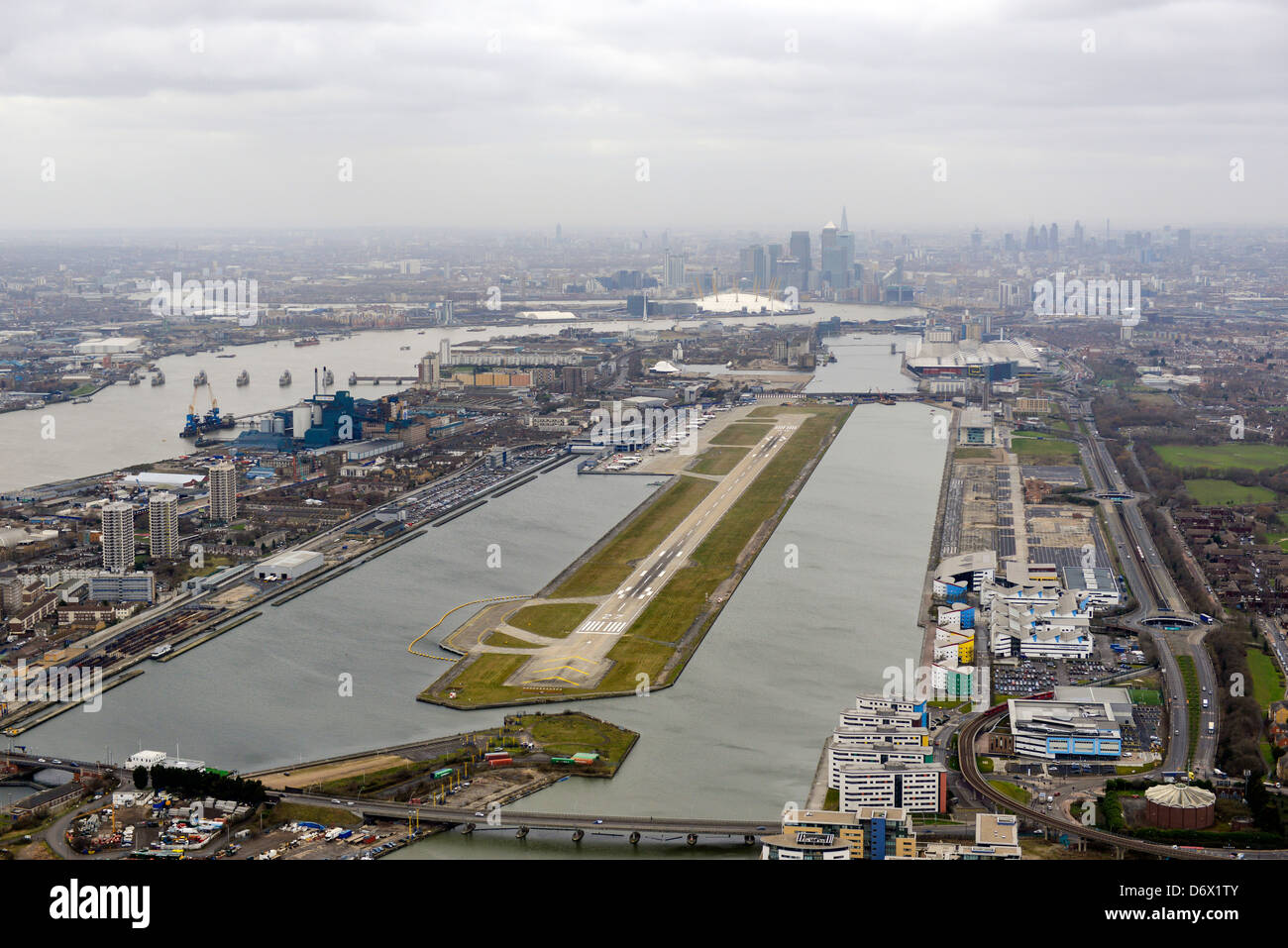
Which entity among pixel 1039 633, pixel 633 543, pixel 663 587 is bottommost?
pixel 1039 633

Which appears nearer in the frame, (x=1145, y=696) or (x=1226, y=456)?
(x=1145, y=696)

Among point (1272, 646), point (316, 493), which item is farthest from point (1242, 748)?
point (316, 493)

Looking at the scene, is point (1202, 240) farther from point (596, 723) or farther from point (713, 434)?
point (596, 723)

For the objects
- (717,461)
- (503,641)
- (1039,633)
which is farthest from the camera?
(717,461)

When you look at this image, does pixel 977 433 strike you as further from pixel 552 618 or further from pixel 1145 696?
pixel 1145 696

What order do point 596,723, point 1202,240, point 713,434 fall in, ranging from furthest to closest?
point 1202,240 → point 713,434 → point 596,723

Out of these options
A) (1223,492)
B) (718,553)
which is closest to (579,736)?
(718,553)

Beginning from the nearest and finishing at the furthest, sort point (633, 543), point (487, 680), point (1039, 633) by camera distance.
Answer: point (487, 680) → point (1039, 633) → point (633, 543)
